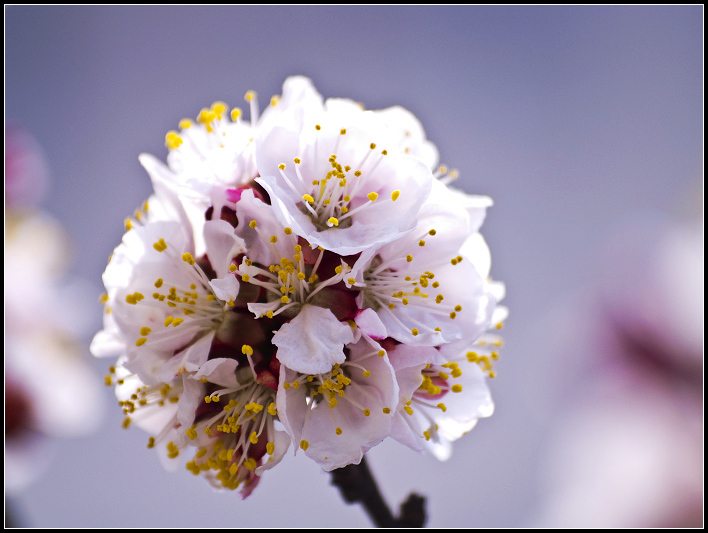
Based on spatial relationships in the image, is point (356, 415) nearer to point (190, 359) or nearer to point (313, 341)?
point (313, 341)

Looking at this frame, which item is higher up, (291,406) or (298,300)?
(298,300)

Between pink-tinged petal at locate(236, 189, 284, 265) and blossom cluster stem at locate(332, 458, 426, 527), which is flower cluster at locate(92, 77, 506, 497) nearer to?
pink-tinged petal at locate(236, 189, 284, 265)

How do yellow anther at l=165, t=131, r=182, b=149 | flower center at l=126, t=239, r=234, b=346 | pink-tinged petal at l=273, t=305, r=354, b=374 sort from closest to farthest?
pink-tinged petal at l=273, t=305, r=354, b=374 < flower center at l=126, t=239, r=234, b=346 < yellow anther at l=165, t=131, r=182, b=149

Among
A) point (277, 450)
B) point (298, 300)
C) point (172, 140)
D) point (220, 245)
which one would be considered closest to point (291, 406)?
point (277, 450)

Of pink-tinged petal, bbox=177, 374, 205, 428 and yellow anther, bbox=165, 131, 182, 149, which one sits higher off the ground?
yellow anther, bbox=165, 131, 182, 149

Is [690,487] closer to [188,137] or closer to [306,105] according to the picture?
[306,105]

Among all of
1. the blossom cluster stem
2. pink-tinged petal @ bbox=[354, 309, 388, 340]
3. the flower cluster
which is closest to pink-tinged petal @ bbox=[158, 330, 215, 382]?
the flower cluster
